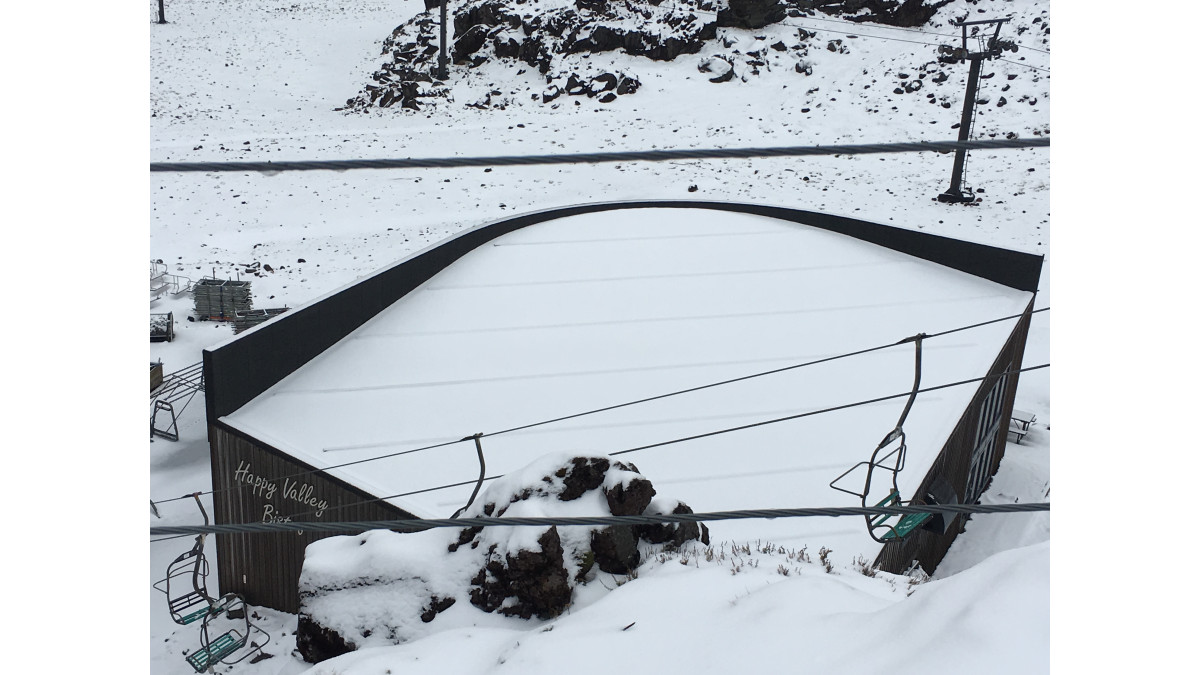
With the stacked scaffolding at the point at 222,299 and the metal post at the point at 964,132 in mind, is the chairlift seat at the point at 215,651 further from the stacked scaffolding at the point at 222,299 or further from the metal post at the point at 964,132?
the metal post at the point at 964,132

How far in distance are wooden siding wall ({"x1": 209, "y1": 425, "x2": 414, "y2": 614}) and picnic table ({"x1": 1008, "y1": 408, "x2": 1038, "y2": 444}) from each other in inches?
534

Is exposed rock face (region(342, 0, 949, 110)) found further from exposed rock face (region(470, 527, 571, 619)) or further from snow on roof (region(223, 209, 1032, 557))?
exposed rock face (region(470, 527, 571, 619))

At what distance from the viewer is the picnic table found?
1634 centimetres

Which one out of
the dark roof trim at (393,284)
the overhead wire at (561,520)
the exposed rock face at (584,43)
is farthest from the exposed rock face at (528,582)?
the exposed rock face at (584,43)

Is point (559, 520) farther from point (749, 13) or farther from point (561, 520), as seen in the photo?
point (749, 13)

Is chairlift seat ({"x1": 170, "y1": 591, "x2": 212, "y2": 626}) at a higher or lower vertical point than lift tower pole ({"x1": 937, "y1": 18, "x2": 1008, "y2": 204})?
lower

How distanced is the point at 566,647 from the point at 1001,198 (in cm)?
2750

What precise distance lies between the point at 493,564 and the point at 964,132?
2424 cm

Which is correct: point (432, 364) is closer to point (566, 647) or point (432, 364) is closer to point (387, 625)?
point (387, 625)

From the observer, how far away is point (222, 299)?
19.6 meters

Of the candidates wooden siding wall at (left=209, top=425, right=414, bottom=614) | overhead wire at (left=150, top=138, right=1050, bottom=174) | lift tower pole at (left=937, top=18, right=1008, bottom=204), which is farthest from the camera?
lift tower pole at (left=937, top=18, right=1008, bottom=204)

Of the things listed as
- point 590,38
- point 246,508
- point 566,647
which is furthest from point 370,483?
point 590,38

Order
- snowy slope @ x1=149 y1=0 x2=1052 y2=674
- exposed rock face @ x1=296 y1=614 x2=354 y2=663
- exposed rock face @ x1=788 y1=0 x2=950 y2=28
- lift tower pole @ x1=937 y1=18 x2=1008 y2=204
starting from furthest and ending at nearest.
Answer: exposed rock face @ x1=788 y1=0 x2=950 y2=28, lift tower pole @ x1=937 y1=18 x2=1008 y2=204, snowy slope @ x1=149 y1=0 x2=1052 y2=674, exposed rock face @ x1=296 y1=614 x2=354 y2=663

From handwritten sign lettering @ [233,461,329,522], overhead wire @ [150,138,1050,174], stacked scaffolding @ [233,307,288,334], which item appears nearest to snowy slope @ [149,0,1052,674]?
stacked scaffolding @ [233,307,288,334]
